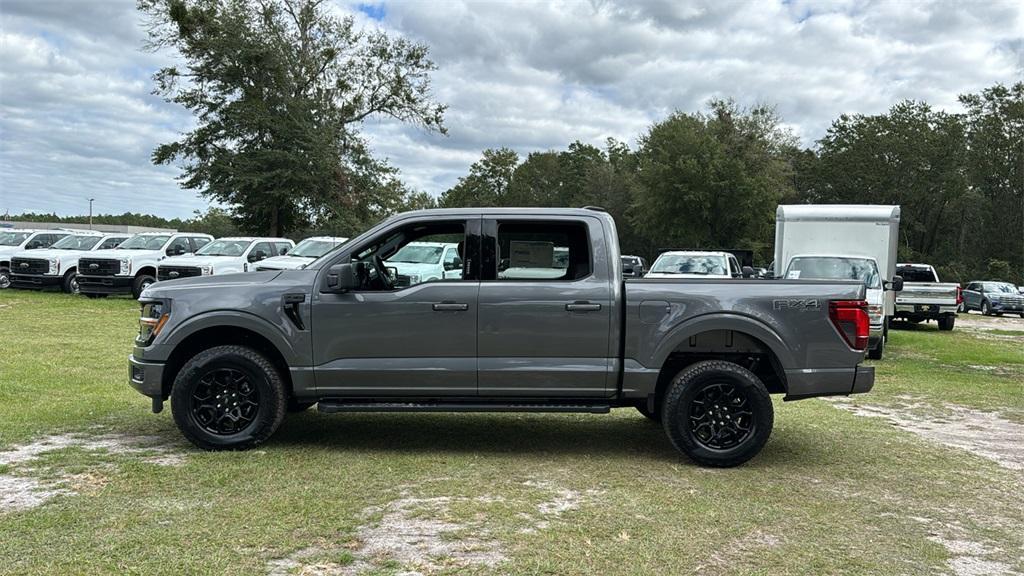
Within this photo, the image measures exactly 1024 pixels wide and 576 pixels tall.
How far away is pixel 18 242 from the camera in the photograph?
87.6ft

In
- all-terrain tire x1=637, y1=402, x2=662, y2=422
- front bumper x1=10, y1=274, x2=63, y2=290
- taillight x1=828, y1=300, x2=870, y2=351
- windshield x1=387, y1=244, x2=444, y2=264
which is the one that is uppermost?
windshield x1=387, y1=244, x2=444, y2=264

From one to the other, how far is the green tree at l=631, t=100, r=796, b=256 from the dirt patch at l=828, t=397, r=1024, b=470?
4371 cm

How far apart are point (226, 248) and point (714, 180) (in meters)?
36.8

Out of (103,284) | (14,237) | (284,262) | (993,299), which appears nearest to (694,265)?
(284,262)

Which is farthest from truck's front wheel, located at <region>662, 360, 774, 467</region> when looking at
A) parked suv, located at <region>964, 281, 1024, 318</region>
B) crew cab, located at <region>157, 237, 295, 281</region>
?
parked suv, located at <region>964, 281, 1024, 318</region>

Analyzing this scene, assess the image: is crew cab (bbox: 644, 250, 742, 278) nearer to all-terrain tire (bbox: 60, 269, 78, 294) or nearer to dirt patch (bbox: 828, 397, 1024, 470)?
dirt patch (bbox: 828, 397, 1024, 470)

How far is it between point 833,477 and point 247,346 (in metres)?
4.47

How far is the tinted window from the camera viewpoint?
6.22 m

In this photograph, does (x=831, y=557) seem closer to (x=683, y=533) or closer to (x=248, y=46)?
(x=683, y=533)

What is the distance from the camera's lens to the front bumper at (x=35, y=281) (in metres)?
22.9

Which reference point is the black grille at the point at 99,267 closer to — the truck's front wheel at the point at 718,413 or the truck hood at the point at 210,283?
the truck hood at the point at 210,283

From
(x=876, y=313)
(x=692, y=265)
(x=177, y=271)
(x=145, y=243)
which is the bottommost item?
(x=876, y=313)

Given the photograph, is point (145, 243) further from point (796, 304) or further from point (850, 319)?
point (850, 319)

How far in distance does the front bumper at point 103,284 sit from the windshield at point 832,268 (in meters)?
16.3
